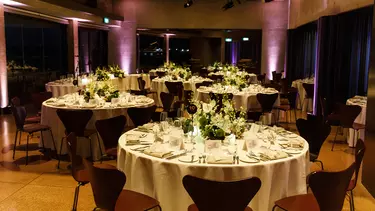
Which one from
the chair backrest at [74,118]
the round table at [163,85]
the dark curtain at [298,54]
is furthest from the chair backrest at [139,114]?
the dark curtain at [298,54]

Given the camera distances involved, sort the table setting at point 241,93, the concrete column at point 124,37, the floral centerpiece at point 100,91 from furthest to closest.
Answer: the concrete column at point 124,37 < the table setting at point 241,93 < the floral centerpiece at point 100,91

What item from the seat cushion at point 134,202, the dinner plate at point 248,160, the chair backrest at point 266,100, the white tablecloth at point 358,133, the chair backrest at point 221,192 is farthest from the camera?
the chair backrest at point 266,100

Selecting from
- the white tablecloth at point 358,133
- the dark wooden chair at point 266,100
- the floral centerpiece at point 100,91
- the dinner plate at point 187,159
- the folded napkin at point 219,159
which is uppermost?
the floral centerpiece at point 100,91

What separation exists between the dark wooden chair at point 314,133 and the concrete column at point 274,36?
40.6 ft

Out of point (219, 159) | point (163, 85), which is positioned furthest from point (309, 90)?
point (219, 159)

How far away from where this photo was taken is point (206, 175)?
3357 mm

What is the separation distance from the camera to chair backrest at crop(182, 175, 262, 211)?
2760mm

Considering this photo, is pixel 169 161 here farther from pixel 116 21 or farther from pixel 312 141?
pixel 116 21

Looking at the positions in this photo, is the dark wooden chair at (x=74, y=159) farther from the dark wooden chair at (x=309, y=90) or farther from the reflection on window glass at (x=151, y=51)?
the reflection on window glass at (x=151, y=51)

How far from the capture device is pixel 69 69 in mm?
14836

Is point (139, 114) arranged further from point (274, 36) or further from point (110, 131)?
point (274, 36)

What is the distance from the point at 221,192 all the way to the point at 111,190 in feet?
2.81

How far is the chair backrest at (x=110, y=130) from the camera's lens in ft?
16.3

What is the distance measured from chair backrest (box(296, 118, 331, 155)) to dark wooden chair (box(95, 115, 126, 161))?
2223 millimetres
